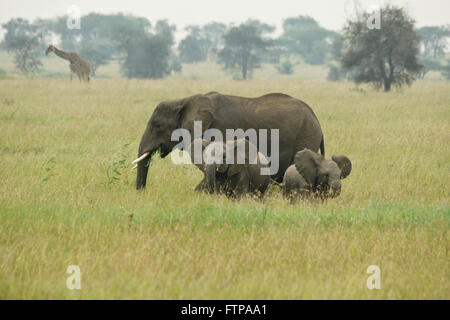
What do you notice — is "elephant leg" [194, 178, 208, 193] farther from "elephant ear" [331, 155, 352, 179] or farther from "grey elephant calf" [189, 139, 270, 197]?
"elephant ear" [331, 155, 352, 179]

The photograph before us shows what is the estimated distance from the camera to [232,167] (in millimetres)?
7070

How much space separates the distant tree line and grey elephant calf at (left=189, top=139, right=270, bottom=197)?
2255cm

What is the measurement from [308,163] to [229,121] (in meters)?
1.67

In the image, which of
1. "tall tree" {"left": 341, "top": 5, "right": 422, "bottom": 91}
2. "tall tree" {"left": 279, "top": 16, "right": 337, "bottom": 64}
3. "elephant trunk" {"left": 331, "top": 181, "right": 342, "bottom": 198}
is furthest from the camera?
"tall tree" {"left": 279, "top": 16, "right": 337, "bottom": 64}

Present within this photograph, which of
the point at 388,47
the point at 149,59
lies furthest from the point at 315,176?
the point at 149,59

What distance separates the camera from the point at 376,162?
33.5ft

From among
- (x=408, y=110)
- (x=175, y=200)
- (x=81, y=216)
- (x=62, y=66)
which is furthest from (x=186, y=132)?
(x=62, y=66)

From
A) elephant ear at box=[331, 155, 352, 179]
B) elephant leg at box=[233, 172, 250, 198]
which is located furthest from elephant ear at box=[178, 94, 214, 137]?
elephant ear at box=[331, 155, 352, 179]

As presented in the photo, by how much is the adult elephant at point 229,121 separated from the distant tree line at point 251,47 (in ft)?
69.6

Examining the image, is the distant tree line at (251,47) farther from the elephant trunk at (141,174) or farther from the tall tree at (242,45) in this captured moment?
the elephant trunk at (141,174)

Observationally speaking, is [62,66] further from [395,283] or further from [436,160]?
[395,283]

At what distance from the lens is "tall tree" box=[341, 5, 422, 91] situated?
28.9m

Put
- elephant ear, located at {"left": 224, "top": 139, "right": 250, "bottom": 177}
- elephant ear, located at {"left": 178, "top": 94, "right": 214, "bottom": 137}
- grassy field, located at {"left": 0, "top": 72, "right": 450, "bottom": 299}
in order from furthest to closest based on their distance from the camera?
elephant ear, located at {"left": 178, "top": 94, "right": 214, "bottom": 137} → elephant ear, located at {"left": 224, "top": 139, "right": 250, "bottom": 177} → grassy field, located at {"left": 0, "top": 72, "right": 450, "bottom": 299}

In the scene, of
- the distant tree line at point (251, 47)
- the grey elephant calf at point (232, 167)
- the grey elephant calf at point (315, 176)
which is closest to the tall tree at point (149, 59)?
the distant tree line at point (251, 47)
